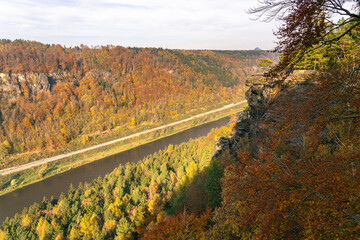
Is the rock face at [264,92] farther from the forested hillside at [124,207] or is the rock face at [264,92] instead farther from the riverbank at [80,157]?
the riverbank at [80,157]

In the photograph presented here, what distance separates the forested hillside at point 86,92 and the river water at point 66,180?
25.1 metres

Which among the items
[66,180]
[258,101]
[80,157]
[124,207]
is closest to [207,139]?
[124,207]

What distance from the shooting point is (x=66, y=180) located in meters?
57.5

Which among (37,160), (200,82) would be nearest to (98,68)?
(200,82)

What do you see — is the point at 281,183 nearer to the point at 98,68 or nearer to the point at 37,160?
the point at 37,160

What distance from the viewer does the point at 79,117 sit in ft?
377

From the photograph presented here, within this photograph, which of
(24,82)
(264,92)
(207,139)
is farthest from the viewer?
(24,82)

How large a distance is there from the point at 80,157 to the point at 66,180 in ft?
55.0

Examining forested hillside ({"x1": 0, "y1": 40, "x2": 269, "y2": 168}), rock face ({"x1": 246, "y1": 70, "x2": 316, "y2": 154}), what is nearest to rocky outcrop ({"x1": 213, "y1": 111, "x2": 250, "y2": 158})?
rock face ({"x1": 246, "y1": 70, "x2": 316, "y2": 154})

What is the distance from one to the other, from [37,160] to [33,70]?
8712 cm

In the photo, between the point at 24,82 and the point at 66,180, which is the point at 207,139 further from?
the point at 24,82

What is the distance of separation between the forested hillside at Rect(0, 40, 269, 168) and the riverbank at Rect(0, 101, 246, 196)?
11891mm

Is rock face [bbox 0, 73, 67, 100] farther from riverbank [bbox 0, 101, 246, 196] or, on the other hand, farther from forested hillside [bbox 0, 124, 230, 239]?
forested hillside [bbox 0, 124, 230, 239]

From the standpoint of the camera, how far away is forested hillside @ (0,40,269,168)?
98875 millimetres
